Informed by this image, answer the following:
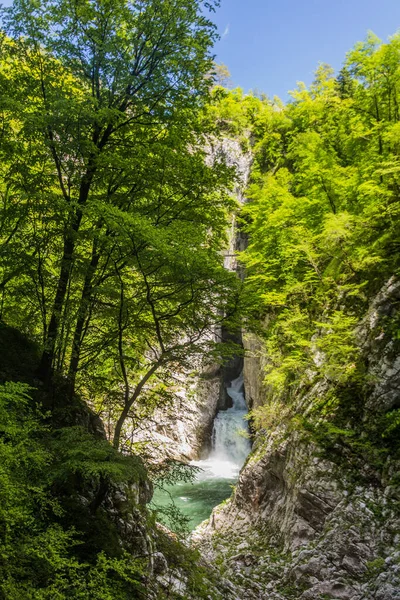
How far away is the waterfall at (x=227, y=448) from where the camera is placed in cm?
1824

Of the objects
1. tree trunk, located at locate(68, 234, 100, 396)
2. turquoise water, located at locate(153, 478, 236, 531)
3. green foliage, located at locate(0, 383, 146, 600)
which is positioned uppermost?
tree trunk, located at locate(68, 234, 100, 396)

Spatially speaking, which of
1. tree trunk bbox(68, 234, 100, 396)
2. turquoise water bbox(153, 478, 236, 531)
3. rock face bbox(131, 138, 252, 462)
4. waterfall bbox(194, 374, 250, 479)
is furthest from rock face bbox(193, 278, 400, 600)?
waterfall bbox(194, 374, 250, 479)

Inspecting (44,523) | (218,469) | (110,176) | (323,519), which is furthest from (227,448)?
(44,523)

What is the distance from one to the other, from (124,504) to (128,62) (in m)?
7.18

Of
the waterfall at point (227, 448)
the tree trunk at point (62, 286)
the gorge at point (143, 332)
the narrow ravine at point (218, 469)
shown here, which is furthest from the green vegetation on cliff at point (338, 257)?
the waterfall at point (227, 448)

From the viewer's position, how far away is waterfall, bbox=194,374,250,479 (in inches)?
718

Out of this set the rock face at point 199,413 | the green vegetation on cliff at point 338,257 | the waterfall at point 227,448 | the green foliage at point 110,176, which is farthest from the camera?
the waterfall at point 227,448

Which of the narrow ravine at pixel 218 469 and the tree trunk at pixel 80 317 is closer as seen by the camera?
the tree trunk at pixel 80 317

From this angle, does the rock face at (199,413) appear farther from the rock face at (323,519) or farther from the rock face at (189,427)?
the rock face at (323,519)

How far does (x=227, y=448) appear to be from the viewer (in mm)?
20109

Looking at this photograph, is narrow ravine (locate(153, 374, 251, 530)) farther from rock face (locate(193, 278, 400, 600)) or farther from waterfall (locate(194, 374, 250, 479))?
rock face (locate(193, 278, 400, 600))

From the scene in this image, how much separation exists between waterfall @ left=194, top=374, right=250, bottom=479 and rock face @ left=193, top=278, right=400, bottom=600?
307 inches

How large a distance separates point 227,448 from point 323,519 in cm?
1318

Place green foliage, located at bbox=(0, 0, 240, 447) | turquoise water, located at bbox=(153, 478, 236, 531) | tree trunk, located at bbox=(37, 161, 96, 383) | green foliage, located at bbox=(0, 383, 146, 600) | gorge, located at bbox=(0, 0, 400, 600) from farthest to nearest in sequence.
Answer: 1. turquoise water, located at bbox=(153, 478, 236, 531)
2. tree trunk, located at bbox=(37, 161, 96, 383)
3. green foliage, located at bbox=(0, 0, 240, 447)
4. gorge, located at bbox=(0, 0, 400, 600)
5. green foliage, located at bbox=(0, 383, 146, 600)
